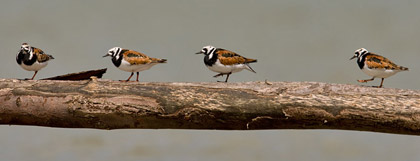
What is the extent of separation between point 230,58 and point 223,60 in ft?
0.29

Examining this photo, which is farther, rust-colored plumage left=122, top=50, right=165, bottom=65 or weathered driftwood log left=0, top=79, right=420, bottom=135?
rust-colored plumage left=122, top=50, right=165, bottom=65

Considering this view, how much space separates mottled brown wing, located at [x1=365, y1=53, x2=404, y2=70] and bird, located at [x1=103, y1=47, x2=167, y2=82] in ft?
6.67

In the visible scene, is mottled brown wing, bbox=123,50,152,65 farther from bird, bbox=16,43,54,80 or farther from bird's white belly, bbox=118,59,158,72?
bird, bbox=16,43,54,80

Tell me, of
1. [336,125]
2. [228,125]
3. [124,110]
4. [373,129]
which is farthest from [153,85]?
[373,129]

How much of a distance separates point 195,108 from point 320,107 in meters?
1.06

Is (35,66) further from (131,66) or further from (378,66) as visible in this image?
(378,66)

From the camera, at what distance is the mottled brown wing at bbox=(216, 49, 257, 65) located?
6.10 metres

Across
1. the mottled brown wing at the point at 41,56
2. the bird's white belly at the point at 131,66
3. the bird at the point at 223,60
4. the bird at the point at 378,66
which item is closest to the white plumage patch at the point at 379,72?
the bird at the point at 378,66

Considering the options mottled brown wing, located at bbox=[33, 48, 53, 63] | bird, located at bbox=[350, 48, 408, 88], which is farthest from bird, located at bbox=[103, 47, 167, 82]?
bird, located at bbox=[350, 48, 408, 88]

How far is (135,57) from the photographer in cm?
584

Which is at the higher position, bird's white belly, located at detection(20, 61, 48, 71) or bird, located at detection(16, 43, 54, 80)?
bird, located at detection(16, 43, 54, 80)

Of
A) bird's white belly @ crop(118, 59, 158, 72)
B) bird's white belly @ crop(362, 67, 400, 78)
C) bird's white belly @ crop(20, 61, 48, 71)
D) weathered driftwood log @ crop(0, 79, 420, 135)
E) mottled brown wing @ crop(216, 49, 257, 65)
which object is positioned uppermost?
mottled brown wing @ crop(216, 49, 257, 65)

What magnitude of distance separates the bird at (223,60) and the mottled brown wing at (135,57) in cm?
65

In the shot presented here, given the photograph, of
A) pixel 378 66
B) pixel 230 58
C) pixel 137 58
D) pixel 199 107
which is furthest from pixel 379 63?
pixel 137 58
